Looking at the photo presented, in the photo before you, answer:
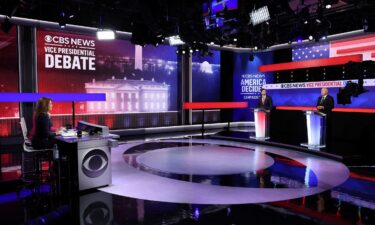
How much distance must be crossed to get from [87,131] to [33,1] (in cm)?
351

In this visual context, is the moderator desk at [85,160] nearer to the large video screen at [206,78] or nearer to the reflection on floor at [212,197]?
the reflection on floor at [212,197]

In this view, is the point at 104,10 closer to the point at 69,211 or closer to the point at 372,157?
the point at 69,211

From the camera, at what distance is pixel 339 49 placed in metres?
9.66

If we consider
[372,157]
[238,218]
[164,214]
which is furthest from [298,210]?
[372,157]

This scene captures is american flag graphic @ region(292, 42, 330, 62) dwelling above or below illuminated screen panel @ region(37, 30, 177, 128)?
above

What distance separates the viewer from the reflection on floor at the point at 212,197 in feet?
10.0

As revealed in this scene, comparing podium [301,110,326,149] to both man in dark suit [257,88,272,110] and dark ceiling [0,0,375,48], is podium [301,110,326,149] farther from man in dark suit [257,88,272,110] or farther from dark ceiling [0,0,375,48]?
dark ceiling [0,0,375,48]

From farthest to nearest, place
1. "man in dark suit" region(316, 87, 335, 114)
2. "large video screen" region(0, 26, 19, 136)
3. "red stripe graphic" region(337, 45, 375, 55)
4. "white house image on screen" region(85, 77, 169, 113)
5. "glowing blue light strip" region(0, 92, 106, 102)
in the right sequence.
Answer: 1. "white house image on screen" region(85, 77, 169, 113)
2. "red stripe graphic" region(337, 45, 375, 55)
3. "large video screen" region(0, 26, 19, 136)
4. "man in dark suit" region(316, 87, 335, 114)
5. "glowing blue light strip" region(0, 92, 106, 102)

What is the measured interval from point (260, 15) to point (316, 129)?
2.69 m

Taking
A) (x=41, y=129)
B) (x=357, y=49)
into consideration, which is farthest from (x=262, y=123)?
(x=41, y=129)

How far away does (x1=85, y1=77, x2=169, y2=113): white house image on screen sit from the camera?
932cm

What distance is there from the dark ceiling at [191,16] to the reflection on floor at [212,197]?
3.22m

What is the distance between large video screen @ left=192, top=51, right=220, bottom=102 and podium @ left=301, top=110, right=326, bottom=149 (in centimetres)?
558

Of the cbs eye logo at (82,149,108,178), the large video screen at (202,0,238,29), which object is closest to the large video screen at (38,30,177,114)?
the large video screen at (202,0,238,29)
